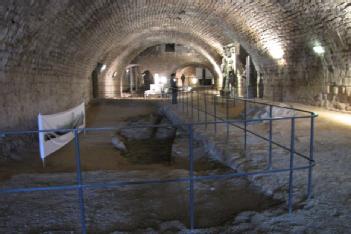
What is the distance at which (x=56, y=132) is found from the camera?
23.8 feet

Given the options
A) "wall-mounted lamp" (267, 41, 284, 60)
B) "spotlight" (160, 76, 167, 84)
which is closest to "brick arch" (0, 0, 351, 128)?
"wall-mounted lamp" (267, 41, 284, 60)

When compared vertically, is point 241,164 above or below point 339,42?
below

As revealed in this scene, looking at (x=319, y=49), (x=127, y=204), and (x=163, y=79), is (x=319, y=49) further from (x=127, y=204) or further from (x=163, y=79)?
(x=163, y=79)

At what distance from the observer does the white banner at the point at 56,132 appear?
20.4 ft

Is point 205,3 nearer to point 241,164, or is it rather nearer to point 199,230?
point 241,164

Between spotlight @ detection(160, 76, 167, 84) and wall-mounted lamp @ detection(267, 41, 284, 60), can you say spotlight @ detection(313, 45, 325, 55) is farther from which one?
spotlight @ detection(160, 76, 167, 84)

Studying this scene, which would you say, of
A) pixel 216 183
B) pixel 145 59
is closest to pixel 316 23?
pixel 216 183

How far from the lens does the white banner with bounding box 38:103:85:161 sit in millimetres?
6226

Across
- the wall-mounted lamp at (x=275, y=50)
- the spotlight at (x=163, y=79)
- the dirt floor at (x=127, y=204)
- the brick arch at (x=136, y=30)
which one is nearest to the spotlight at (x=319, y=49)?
the brick arch at (x=136, y=30)

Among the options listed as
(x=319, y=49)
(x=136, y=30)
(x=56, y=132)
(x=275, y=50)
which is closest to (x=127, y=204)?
(x=56, y=132)

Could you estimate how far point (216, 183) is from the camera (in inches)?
164

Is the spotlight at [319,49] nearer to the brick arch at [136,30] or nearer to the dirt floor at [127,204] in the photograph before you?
the brick arch at [136,30]

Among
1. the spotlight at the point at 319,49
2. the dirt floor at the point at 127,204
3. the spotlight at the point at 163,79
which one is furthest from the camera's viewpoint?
the spotlight at the point at 163,79

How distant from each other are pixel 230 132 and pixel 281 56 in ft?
21.2
